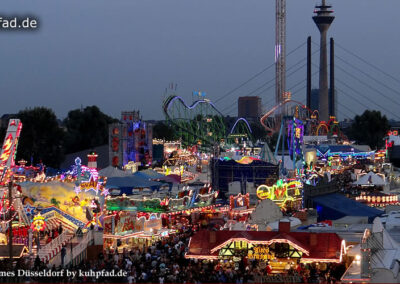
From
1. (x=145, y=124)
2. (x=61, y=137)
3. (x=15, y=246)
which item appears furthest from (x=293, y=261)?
(x=61, y=137)

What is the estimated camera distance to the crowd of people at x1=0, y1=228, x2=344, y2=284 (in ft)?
71.2

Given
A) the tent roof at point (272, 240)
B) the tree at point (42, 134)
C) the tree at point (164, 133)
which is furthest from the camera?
the tree at point (164, 133)

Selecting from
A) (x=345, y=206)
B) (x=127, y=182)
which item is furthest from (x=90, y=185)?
(x=345, y=206)

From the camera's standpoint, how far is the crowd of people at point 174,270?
21713mm

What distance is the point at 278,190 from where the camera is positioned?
121ft

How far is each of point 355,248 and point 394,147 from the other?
6631cm

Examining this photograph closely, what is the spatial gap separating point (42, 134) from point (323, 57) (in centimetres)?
8978

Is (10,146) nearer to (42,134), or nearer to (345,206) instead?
(345,206)

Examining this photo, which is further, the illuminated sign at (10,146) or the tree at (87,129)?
the tree at (87,129)

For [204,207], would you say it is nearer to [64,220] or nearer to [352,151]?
[64,220]

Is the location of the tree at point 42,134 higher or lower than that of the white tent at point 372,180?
higher

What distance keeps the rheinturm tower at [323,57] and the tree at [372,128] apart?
95.0 feet

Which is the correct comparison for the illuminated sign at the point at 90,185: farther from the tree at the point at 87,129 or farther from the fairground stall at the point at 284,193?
the tree at the point at 87,129

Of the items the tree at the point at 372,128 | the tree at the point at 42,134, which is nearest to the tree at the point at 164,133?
the tree at the point at 372,128
